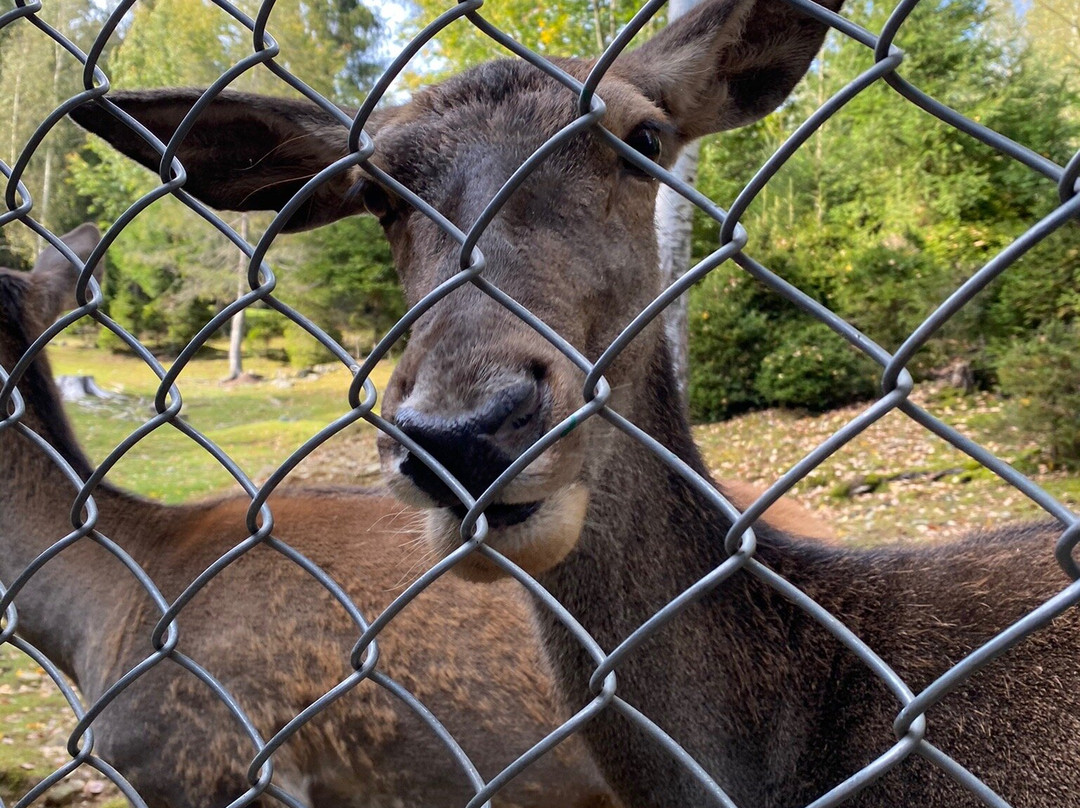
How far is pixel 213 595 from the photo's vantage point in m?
4.12

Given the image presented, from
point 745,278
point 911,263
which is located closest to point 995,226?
point 911,263

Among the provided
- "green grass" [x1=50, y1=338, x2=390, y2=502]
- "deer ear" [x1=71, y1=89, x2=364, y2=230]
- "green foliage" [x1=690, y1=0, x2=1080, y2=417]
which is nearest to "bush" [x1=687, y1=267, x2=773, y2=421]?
"green foliage" [x1=690, y1=0, x2=1080, y2=417]

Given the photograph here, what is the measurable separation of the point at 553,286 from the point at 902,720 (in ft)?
4.37

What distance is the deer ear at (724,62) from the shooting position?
8.69 ft

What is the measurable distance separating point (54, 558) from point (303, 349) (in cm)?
2649

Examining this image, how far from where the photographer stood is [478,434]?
65.3 inches

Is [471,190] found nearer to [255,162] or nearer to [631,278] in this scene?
[631,278]

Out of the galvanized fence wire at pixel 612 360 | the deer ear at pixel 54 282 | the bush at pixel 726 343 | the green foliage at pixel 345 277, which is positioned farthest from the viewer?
the green foliage at pixel 345 277

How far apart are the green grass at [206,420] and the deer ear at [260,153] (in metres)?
4.93

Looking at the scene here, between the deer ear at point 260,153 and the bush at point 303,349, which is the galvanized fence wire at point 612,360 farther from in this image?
the bush at point 303,349

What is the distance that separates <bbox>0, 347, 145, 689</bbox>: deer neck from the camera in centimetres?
416

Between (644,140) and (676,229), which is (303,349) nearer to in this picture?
(676,229)

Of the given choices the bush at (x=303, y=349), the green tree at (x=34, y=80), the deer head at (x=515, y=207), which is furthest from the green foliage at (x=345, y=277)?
the deer head at (x=515, y=207)

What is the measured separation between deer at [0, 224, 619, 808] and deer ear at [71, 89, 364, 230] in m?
1.31
